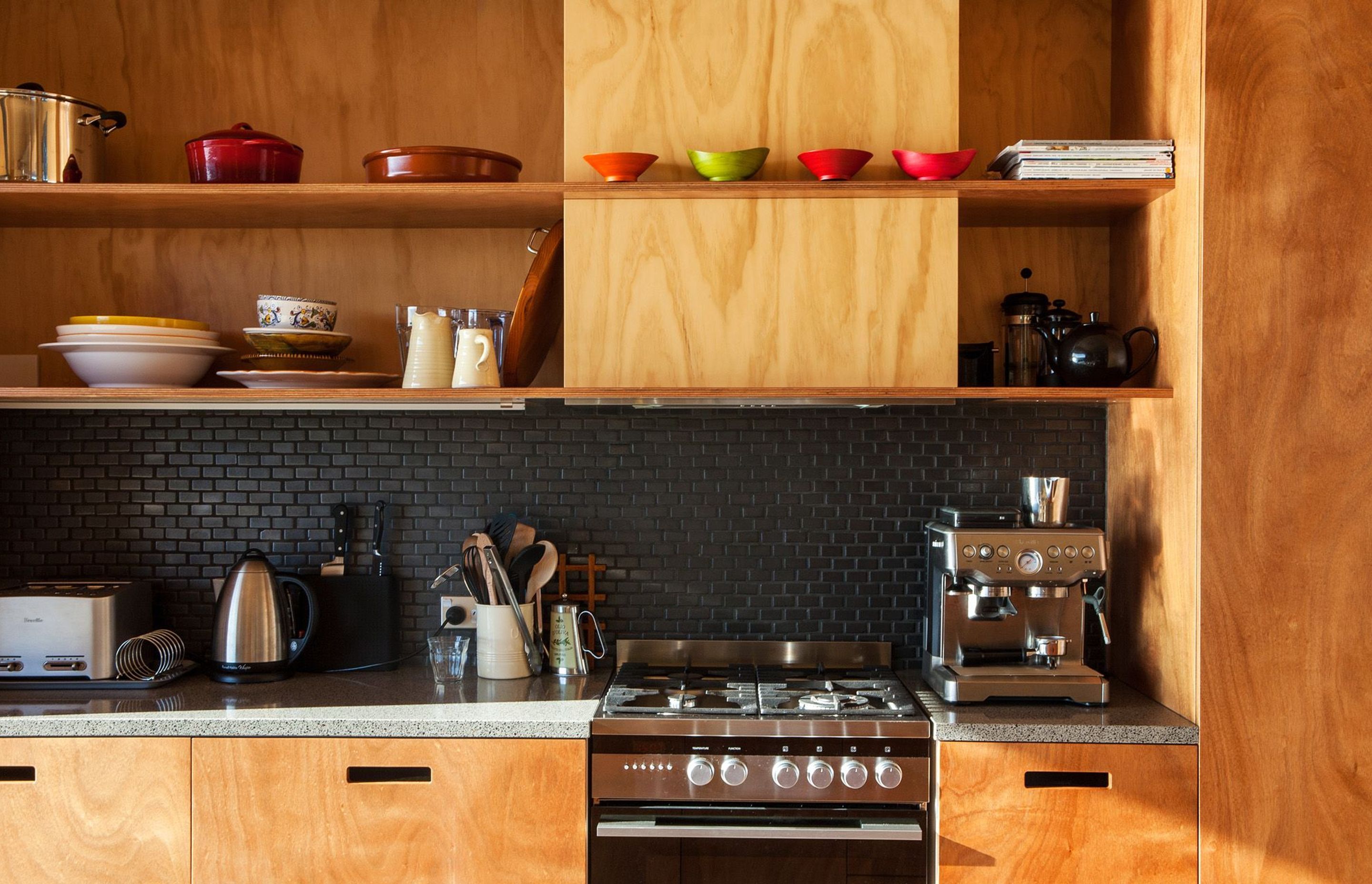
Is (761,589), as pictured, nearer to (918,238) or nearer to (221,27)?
(918,238)

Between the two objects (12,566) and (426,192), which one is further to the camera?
(12,566)

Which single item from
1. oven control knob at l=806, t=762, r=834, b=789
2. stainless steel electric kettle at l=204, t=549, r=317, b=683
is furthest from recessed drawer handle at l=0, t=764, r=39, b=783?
oven control knob at l=806, t=762, r=834, b=789

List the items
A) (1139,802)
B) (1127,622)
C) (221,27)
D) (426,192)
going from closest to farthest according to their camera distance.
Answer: (1139,802) < (426,192) < (1127,622) < (221,27)

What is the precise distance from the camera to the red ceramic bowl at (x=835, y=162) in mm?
2082

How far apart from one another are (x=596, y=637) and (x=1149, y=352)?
4.60ft

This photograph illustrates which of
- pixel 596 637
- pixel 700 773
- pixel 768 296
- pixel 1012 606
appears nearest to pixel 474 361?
pixel 768 296

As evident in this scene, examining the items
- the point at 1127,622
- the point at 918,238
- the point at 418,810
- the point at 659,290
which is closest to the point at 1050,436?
the point at 1127,622

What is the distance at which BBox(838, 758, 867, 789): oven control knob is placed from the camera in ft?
6.29

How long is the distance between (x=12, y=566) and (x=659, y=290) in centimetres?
173

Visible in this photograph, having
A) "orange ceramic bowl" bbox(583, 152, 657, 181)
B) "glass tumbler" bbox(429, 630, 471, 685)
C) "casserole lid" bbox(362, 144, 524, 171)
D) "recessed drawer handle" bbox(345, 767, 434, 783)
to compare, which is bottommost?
"recessed drawer handle" bbox(345, 767, 434, 783)

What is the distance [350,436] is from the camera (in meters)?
2.50

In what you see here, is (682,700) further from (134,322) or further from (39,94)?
(39,94)

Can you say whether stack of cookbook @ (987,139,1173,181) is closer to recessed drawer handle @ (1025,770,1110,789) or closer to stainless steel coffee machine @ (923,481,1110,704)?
stainless steel coffee machine @ (923,481,1110,704)

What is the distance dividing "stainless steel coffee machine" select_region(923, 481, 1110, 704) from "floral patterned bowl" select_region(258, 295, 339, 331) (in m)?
1.45
